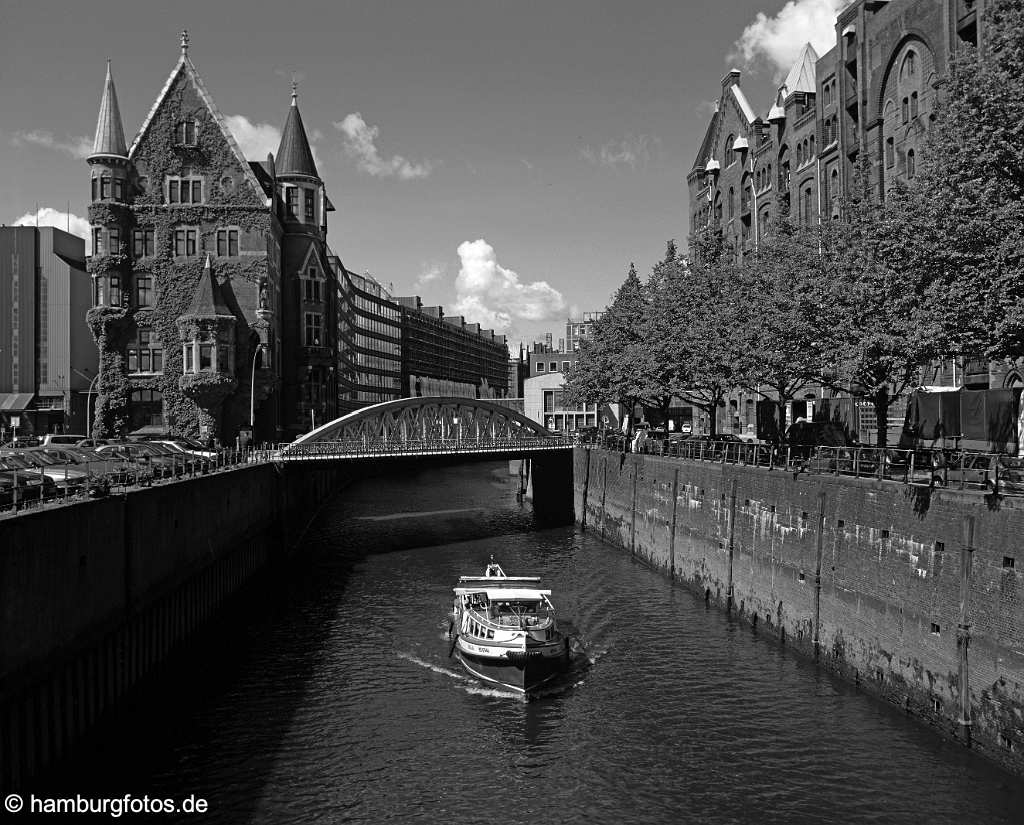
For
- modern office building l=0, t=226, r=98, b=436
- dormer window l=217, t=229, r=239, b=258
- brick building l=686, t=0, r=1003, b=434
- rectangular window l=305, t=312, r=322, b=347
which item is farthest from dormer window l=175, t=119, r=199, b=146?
modern office building l=0, t=226, r=98, b=436

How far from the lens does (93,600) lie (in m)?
27.6

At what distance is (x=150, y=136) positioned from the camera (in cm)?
8138

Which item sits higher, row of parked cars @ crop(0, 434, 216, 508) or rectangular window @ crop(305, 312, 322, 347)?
rectangular window @ crop(305, 312, 322, 347)

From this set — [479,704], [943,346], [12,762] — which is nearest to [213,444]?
[479,704]

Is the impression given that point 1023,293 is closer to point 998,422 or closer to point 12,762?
point 998,422

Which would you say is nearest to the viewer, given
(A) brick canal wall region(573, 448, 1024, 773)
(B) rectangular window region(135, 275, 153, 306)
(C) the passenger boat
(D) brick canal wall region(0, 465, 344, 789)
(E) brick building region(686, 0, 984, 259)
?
(D) brick canal wall region(0, 465, 344, 789)

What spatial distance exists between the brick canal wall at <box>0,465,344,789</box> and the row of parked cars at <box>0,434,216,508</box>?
43.9 inches

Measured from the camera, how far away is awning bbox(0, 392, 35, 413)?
129250 millimetres

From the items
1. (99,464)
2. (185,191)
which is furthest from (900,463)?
(185,191)

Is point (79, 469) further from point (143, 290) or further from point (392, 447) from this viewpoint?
point (143, 290)

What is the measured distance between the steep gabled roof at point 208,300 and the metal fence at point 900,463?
143 ft

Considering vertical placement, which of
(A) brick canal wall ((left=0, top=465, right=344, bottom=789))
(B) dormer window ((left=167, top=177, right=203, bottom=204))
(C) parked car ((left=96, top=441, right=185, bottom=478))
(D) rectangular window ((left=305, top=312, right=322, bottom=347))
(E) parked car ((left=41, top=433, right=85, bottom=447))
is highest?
(B) dormer window ((left=167, top=177, right=203, bottom=204))

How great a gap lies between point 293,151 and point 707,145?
151ft

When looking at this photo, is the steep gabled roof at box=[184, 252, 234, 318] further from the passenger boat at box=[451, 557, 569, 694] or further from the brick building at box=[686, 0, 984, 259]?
the passenger boat at box=[451, 557, 569, 694]
